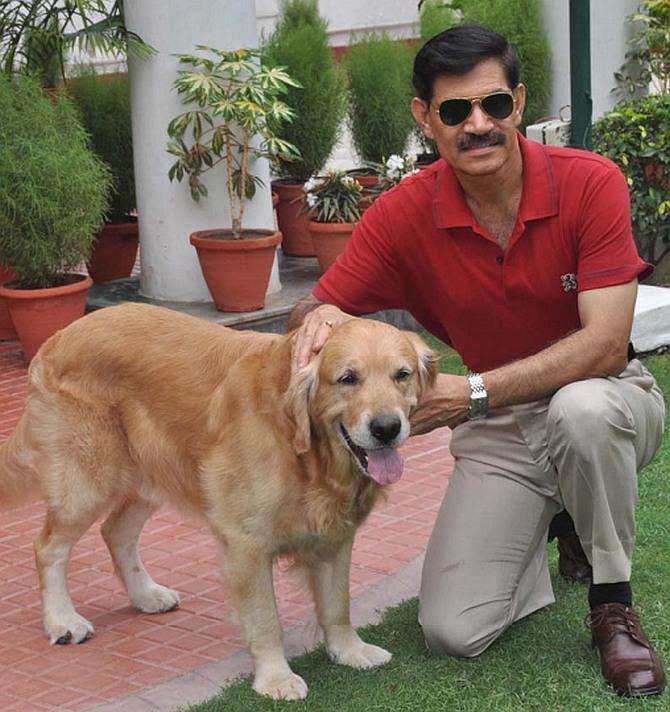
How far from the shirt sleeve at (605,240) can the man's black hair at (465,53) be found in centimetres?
44

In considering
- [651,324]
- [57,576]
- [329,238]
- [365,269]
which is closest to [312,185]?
[329,238]

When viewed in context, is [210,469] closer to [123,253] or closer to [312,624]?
[312,624]

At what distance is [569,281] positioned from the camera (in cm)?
419

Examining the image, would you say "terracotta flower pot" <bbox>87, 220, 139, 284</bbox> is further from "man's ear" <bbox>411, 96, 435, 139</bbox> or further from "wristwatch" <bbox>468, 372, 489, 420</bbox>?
"wristwatch" <bbox>468, 372, 489, 420</bbox>

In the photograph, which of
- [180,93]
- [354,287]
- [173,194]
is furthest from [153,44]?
[354,287]

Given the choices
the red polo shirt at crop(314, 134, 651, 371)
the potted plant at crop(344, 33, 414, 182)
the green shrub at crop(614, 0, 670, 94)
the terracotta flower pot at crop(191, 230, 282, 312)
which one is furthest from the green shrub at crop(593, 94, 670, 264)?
the red polo shirt at crop(314, 134, 651, 371)

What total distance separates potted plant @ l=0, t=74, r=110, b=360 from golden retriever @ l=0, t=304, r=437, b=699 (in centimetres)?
312

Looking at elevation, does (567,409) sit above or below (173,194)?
below

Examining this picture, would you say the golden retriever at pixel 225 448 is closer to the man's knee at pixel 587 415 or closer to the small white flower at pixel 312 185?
the man's knee at pixel 587 415

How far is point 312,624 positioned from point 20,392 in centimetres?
368

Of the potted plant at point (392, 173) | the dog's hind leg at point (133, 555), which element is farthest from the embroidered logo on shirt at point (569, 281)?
the potted plant at point (392, 173)

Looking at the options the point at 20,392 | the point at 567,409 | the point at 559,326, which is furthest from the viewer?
the point at 20,392

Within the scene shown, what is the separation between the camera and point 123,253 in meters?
9.54

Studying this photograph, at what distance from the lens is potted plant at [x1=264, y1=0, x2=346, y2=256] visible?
1031 centimetres
